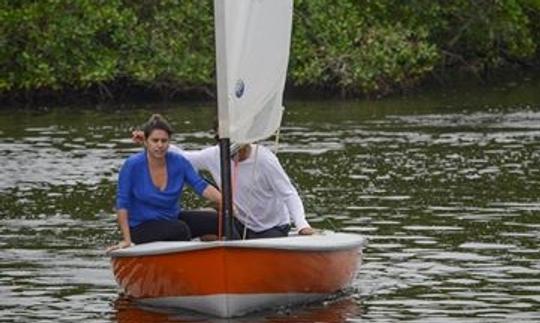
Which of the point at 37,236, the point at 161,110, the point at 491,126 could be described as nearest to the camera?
the point at 37,236

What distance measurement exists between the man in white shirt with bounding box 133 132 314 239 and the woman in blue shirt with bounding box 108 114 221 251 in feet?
0.74

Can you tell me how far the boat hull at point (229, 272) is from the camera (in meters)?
13.3

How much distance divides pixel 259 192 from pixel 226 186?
0.95 metres

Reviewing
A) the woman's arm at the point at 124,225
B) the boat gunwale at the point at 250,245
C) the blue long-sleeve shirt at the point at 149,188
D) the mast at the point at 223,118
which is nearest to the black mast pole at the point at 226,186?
the mast at the point at 223,118

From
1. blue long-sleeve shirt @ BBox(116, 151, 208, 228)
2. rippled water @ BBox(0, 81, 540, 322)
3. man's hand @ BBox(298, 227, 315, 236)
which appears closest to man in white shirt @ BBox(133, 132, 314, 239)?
man's hand @ BBox(298, 227, 315, 236)

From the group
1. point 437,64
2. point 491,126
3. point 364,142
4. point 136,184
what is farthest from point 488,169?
point 437,64

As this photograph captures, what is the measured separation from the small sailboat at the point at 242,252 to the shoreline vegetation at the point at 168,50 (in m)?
26.3

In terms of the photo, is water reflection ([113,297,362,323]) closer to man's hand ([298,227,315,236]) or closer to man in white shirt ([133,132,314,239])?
man's hand ([298,227,315,236])

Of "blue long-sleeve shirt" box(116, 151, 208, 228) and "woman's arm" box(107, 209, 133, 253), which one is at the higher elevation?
"blue long-sleeve shirt" box(116, 151, 208, 228)

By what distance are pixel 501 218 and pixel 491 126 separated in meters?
14.1

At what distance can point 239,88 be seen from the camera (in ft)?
45.8

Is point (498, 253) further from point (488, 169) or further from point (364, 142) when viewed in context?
point (364, 142)

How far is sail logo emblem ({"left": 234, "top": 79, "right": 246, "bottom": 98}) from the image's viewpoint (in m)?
13.9

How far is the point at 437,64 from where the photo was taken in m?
48.9
